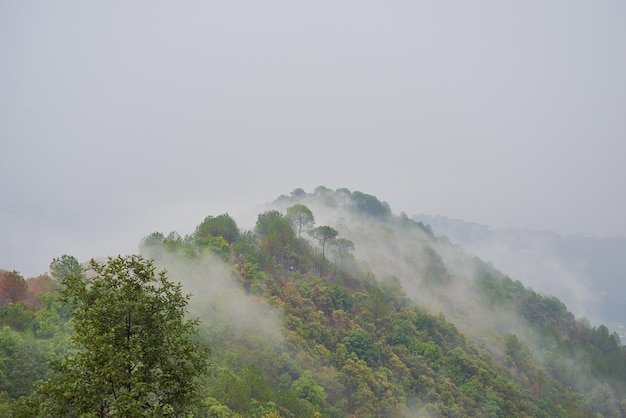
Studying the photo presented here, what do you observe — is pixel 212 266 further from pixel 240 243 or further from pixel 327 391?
pixel 327 391

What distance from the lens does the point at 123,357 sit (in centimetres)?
1356

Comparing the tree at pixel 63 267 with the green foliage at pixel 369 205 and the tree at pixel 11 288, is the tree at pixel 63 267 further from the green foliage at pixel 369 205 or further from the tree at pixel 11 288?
the green foliage at pixel 369 205

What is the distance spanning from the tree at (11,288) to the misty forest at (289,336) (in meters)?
0.17

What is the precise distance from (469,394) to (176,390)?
7146 centimetres

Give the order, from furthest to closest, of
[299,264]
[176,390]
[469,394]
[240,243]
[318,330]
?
[299,264] < [240,243] < [469,394] < [318,330] < [176,390]

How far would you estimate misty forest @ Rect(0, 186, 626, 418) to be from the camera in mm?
14453

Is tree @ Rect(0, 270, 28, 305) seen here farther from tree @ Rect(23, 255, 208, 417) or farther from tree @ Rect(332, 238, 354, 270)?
tree @ Rect(332, 238, 354, 270)

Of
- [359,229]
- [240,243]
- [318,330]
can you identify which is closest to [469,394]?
[318,330]

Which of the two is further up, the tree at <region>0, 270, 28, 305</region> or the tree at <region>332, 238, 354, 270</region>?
the tree at <region>332, 238, 354, 270</region>

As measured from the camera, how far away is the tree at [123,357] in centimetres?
1327

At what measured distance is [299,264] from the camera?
8875 cm

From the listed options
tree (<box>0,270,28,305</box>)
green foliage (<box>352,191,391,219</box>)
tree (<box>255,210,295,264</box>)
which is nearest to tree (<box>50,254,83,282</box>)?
tree (<box>0,270,28,305</box>)

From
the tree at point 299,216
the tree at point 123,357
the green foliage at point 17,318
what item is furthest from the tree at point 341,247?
the tree at point 123,357

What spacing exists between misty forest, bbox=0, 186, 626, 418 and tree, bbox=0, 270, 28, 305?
0.17 m
